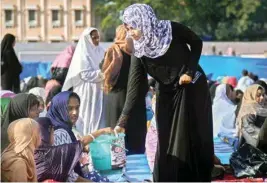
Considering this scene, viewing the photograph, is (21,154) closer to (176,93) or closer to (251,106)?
(176,93)

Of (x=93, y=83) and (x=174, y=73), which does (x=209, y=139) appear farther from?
(x=93, y=83)

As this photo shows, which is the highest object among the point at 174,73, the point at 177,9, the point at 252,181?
the point at 177,9

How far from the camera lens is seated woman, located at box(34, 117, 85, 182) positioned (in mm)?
3480

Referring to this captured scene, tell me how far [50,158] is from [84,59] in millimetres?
2862

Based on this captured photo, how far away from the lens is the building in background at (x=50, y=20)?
117ft

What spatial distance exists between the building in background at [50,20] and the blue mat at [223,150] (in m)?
27.8

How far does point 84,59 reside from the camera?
6.29 metres

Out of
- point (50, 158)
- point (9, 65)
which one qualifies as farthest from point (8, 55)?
point (50, 158)

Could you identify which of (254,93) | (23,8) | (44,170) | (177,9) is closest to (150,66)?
(44,170)

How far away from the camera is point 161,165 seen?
376 centimetres

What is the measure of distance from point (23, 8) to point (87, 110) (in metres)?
28.7

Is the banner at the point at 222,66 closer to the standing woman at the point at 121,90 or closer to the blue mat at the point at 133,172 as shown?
the standing woman at the point at 121,90

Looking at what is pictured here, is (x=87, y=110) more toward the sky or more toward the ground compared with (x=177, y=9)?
more toward the ground

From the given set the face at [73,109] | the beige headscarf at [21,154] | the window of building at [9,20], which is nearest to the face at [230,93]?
the face at [73,109]
